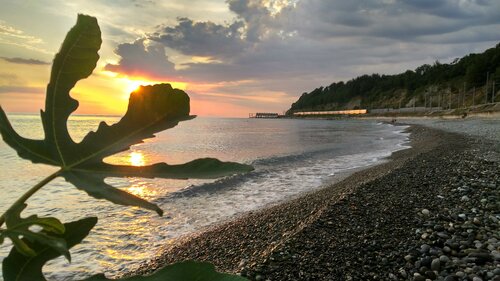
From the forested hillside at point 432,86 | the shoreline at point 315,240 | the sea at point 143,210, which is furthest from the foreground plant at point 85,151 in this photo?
the forested hillside at point 432,86

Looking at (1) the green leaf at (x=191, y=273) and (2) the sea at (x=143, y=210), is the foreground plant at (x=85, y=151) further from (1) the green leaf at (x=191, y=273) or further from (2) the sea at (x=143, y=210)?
(2) the sea at (x=143, y=210)

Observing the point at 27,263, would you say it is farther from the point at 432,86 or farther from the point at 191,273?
the point at 432,86

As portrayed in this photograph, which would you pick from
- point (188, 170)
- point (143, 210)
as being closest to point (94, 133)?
point (188, 170)

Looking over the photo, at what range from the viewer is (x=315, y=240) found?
5.67m

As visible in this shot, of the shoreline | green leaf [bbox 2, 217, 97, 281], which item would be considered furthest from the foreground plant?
the shoreline

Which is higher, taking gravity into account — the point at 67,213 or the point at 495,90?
the point at 495,90

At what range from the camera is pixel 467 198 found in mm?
7719

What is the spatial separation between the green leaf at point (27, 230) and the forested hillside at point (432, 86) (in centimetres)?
9698

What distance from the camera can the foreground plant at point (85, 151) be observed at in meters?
0.61

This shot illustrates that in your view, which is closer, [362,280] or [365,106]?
[362,280]

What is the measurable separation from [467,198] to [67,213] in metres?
8.90

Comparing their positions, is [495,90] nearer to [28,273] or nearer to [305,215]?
[305,215]

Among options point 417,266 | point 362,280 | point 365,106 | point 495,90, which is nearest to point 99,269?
point 362,280

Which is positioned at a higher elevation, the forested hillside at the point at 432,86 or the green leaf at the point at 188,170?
the forested hillside at the point at 432,86
